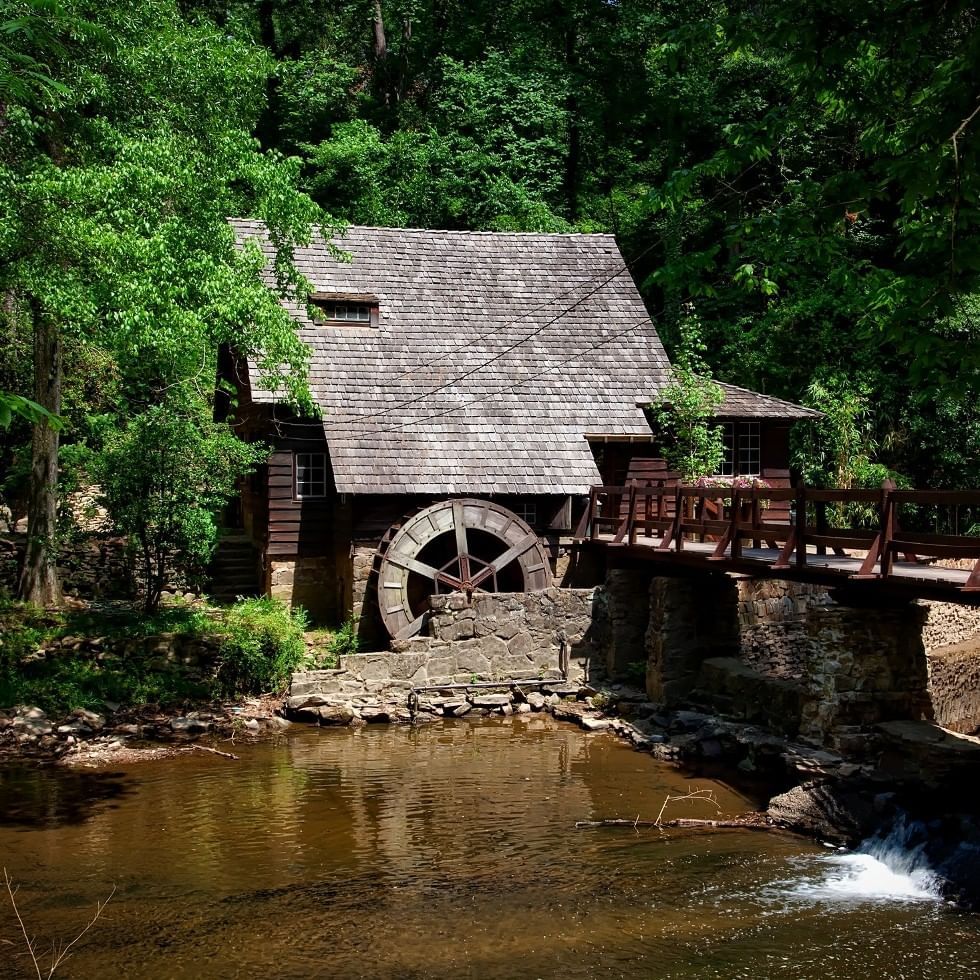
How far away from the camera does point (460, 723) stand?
15391 mm

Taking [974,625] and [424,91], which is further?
[424,91]

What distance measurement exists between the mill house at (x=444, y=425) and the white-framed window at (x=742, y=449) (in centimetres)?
3

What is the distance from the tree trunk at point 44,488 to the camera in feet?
51.8

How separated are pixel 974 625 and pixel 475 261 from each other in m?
11.7

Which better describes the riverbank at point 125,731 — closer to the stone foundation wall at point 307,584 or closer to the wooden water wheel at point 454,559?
the wooden water wheel at point 454,559

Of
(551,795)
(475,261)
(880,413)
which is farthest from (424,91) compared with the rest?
(551,795)

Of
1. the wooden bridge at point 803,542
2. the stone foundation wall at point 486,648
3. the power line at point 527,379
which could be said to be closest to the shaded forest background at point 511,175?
the power line at point 527,379

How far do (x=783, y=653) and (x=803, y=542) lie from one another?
4.52m

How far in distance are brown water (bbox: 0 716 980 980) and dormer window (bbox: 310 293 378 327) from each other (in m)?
9.35

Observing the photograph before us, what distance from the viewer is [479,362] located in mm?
20000

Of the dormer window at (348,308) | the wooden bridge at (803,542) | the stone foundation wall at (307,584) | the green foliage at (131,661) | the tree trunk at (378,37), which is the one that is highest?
the tree trunk at (378,37)

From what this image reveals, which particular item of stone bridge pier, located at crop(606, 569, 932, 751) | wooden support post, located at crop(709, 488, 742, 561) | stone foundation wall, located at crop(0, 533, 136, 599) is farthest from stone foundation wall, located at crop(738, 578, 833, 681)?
stone foundation wall, located at crop(0, 533, 136, 599)

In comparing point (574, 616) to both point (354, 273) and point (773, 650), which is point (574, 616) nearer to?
point (773, 650)

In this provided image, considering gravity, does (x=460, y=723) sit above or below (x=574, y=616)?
below
